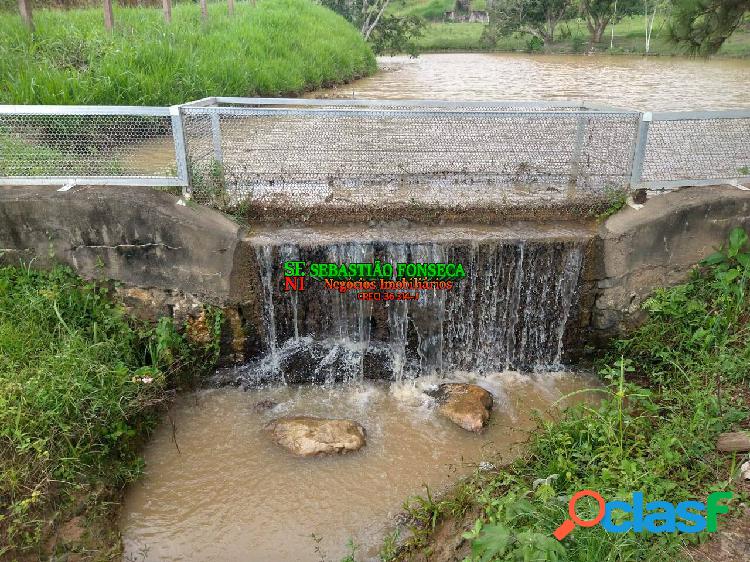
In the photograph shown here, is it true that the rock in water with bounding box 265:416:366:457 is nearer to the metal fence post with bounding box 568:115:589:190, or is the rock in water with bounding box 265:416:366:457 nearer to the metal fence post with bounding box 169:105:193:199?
the metal fence post with bounding box 169:105:193:199

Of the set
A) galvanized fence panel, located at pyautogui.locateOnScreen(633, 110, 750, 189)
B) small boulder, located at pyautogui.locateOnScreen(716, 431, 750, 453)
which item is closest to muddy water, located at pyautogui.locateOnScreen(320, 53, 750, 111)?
galvanized fence panel, located at pyautogui.locateOnScreen(633, 110, 750, 189)

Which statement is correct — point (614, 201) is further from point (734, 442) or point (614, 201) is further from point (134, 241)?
point (134, 241)

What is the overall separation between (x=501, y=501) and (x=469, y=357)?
7.46 ft

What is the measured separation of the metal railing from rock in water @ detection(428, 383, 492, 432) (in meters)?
1.87

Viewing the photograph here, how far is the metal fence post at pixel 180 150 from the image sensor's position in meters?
4.80

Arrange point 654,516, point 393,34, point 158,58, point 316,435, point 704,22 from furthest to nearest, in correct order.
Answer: point 393,34 < point 158,58 < point 704,22 < point 316,435 < point 654,516

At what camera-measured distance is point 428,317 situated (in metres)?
5.43

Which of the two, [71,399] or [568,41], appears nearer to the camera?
[71,399]

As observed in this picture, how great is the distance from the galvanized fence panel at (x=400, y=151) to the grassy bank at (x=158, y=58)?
2.68 meters

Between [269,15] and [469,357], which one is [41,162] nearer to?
[469,357]

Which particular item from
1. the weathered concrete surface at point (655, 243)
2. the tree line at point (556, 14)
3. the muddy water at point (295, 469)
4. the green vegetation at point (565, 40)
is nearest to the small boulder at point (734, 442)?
the muddy water at point (295, 469)

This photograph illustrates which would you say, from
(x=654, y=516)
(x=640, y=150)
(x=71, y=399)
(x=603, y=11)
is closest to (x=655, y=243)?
(x=640, y=150)

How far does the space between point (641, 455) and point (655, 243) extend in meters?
2.25

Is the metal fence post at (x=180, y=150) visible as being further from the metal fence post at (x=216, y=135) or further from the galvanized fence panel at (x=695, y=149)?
the galvanized fence panel at (x=695, y=149)
